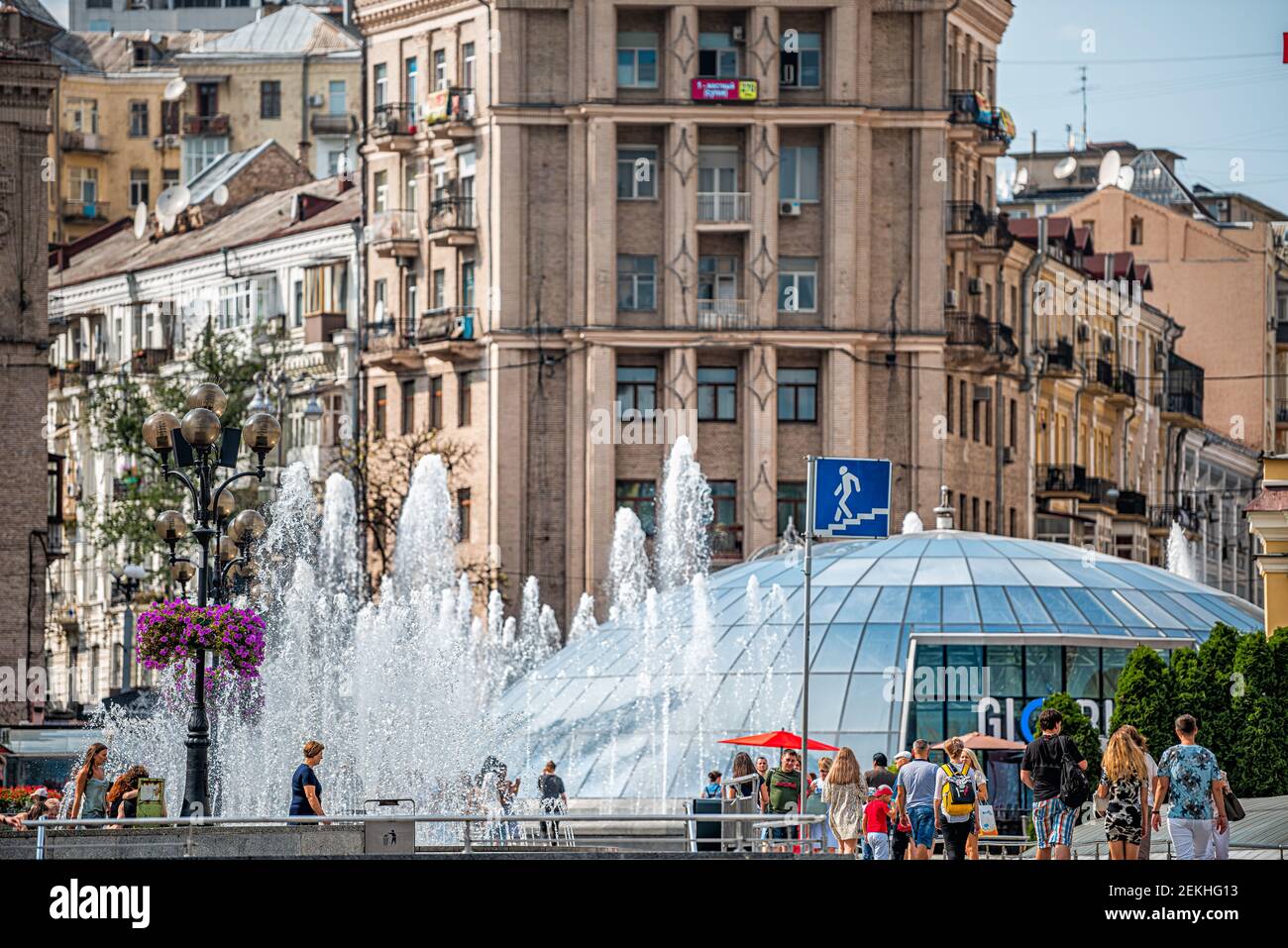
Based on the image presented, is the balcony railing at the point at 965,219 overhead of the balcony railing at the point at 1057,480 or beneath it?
overhead

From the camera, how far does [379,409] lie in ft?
231

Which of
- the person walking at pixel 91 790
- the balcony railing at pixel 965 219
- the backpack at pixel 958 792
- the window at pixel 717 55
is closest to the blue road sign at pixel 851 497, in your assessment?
the backpack at pixel 958 792

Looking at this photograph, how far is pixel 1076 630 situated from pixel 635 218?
2358cm

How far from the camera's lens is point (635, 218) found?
6556 centimetres

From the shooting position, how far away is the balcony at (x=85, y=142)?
96.4 metres

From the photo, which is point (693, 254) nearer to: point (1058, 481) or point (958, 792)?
point (1058, 481)

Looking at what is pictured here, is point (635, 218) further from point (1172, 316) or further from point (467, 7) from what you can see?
point (1172, 316)

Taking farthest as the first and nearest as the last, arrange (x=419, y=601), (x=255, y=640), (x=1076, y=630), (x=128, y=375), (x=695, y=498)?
(x=128, y=375)
(x=695, y=498)
(x=419, y=601)
(x=1076, y=630)
(x=255, y=640)

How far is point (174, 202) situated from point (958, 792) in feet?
207

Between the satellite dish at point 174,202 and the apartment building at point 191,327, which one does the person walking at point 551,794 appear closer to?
the apartment building at point 191,327

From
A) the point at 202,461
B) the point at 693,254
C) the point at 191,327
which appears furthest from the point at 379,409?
the point at 202,461

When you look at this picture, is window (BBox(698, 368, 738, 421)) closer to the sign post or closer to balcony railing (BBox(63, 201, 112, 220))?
balcony railing (BBox(63, 201, 112, 220))

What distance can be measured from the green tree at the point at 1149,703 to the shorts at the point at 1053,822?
1121 centimetres

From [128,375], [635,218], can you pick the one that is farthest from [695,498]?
[128,375]
